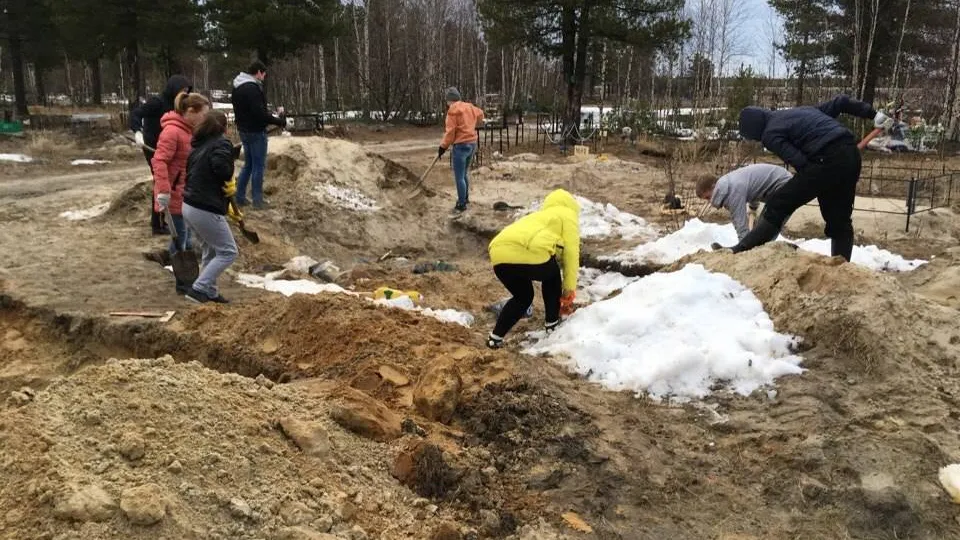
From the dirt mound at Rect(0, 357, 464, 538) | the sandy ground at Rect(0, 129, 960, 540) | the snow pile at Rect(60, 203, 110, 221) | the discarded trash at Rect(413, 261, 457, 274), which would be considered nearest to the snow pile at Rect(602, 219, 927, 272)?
the sandy ground at Rect(0, 129, 960, 540)

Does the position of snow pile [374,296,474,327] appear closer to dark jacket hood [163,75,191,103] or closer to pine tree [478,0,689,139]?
dark jacket hood [163,75,191,103]

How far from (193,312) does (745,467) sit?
3.86 meters

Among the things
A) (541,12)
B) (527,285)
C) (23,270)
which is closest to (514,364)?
(527,285)

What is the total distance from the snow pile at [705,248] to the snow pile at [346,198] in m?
3.49

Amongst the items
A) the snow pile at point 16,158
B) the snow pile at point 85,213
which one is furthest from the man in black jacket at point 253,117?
the snow pile at point 16,158

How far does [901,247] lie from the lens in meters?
7.99

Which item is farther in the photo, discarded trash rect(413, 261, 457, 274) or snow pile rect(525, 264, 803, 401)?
discarded trash rect(413, 261, 457, 274)

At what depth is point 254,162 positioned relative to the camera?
28.1 ft

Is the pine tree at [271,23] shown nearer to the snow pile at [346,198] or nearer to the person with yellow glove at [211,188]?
the snow pile at [346,198]

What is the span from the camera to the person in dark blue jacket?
5172 mm

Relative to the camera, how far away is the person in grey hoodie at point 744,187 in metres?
5.87

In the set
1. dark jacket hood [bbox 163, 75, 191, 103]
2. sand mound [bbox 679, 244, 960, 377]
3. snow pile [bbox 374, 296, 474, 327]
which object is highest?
dark jacket hood [bbox 163, 75, 191, 103]

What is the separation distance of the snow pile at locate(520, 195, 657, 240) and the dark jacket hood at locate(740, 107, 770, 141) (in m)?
3.71

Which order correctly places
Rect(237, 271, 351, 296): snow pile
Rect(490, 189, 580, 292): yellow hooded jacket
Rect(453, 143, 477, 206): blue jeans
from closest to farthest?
Rect(490, 189, 580, 292): yellow hooded jacket < Rect(237, 271, 351, 296): snow pile < Rect(453, 143, 477, 206): blue jeans
